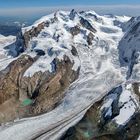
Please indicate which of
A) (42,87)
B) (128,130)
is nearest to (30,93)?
(42,87)

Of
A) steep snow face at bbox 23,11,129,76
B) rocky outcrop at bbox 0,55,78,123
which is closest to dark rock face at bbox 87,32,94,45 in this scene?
steep snow face at bbox 23,11,129,76

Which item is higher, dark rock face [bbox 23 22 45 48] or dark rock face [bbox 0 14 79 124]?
dark rock face [bbox 23 22 45 48]

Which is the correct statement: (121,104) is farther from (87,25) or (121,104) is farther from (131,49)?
(87,25)

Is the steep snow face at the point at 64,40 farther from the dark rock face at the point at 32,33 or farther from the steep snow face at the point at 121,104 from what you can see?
the steep snow face at the point at 121,104

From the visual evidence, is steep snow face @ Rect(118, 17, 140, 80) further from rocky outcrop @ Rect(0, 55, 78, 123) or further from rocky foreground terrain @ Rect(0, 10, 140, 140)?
rocky outcrop @ Rect(0, 55, 78, 123)

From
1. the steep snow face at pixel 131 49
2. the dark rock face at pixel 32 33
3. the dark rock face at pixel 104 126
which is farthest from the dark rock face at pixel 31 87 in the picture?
the dark rock face at pixel 104 126

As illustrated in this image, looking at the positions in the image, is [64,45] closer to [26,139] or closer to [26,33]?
→ [26,33]

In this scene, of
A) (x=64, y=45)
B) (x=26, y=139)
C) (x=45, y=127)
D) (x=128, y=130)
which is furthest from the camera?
(x=64, y=45)
